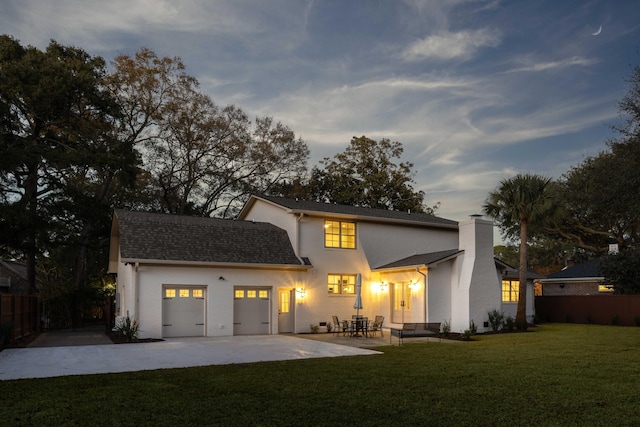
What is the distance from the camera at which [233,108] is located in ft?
129

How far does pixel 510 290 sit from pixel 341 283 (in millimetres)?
8286

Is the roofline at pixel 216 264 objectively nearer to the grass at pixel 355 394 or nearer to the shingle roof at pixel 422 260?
the shingle roof at pixel 422 260

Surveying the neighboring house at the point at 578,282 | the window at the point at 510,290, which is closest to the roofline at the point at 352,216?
the window at the point at 510,290

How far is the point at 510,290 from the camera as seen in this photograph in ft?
84.6

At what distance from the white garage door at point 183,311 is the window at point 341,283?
6011 mm

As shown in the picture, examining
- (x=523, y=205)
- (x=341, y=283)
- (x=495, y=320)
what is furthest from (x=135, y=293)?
(x=523, y=205)

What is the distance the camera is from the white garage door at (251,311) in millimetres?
22109

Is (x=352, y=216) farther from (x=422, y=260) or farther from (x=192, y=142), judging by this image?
(x=192, y=142)

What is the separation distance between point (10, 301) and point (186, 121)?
69.4ft

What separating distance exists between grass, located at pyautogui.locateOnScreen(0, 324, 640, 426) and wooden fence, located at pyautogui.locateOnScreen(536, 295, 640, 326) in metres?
14.9

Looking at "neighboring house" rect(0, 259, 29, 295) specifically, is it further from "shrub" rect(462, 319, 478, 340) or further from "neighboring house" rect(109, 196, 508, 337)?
"shrub" rect(462, 319, 478, 340)

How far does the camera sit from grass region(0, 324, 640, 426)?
754 centimetres

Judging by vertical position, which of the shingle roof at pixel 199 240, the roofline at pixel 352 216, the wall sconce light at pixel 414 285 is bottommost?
the wall sconce light at pixel 414 285

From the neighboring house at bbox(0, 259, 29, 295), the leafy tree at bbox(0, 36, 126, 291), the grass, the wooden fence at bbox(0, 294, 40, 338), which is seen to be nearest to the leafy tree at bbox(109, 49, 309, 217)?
the leafy tree at bbox(0, 36, 126, 291)
